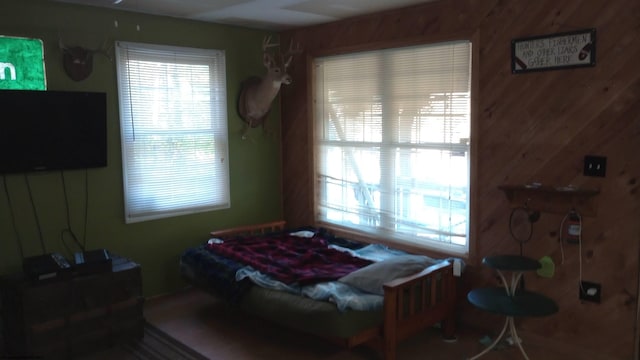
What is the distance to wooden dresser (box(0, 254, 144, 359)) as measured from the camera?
10.4 feet

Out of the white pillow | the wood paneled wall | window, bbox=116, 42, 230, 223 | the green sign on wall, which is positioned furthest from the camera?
window, bbox=116, 42, 230, 223

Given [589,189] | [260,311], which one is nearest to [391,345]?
[260,311]

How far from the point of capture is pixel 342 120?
4.54 m

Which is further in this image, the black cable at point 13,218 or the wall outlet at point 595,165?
the black cable at point 13,218

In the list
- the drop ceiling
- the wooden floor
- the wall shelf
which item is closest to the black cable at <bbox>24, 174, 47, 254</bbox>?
the wooden floor

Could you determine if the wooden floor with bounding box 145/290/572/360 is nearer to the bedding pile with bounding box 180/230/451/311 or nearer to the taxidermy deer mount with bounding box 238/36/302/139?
the bedding pile with bounding box 180/230/451/311

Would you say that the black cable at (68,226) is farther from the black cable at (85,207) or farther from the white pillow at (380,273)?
the white pillow at (380,273)

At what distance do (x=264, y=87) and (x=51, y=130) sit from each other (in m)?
1.75

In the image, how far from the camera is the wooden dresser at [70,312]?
3.17 meters

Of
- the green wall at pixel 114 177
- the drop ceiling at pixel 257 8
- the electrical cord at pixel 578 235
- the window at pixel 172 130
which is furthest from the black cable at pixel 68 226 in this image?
the electrical cord at pixel 578 235

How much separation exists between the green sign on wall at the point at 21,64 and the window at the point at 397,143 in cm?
222

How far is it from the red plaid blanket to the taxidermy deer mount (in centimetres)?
110

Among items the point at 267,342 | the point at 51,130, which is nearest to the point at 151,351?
the point at 267,342

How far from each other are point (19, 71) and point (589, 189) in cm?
373
